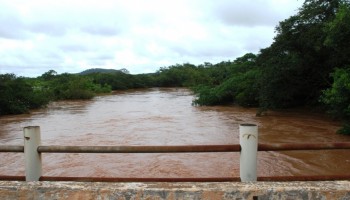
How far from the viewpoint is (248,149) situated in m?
3.57

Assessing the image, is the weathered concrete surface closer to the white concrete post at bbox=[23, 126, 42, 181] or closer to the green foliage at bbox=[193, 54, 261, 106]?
the white concrete post at bbox=[23, 126, 42, 181]

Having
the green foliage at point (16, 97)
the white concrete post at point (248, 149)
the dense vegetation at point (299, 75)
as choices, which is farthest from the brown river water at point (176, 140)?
the white concrete post at point (248, 149)

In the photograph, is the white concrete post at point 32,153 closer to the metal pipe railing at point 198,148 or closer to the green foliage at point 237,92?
the metal pipe railing at point 198,148

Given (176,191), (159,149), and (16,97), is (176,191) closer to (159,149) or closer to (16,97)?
(159,149)

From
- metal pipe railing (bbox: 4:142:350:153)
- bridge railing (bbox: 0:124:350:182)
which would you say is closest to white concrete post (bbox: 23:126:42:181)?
bridge railing (bbox: 0:124:350:182)

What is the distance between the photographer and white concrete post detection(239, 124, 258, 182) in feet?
11.6

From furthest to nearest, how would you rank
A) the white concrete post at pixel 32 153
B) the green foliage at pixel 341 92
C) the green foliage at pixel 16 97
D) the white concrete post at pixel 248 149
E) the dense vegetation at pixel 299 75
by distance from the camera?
the green foliage at pixel 16 97 → the dense vegetation at pixel 299 75 → the green foliage at pixel 341 92 → the white concrete post at pixel 32 153 → the white concrete post at pixel 248 149

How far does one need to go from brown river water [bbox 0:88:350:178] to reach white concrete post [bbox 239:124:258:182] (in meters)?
5.51

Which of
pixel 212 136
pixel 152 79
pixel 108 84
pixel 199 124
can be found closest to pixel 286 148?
pixel 212 136

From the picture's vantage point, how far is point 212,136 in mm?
14367

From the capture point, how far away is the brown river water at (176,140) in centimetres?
956

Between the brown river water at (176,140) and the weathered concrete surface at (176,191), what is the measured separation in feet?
20.0

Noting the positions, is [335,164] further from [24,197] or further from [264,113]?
[264,113]

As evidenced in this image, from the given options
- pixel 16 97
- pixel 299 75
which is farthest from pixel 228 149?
pixel 16 97
